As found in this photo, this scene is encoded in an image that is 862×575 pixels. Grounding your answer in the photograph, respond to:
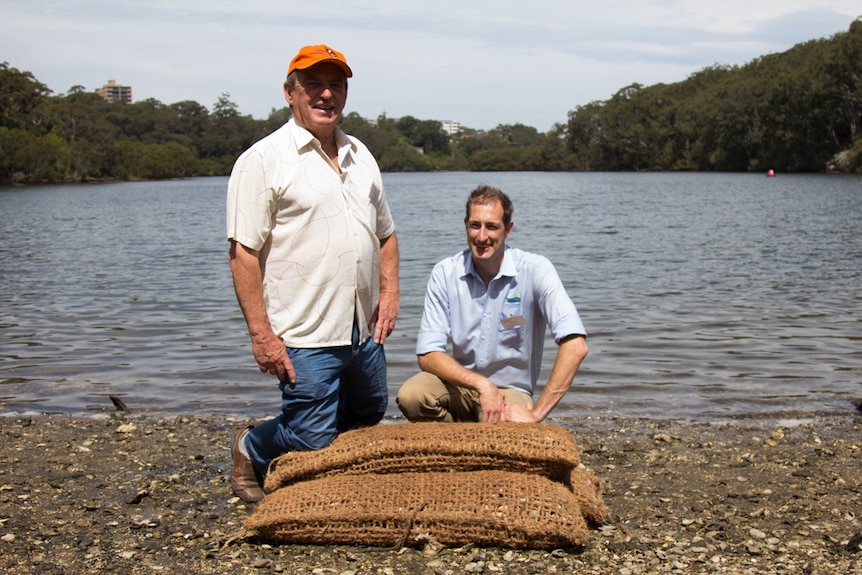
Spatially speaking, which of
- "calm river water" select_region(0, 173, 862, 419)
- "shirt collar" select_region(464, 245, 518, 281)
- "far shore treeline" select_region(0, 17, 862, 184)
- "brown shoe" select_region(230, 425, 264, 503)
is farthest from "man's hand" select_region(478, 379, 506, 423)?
"far shore treeline" select_region(0, 17, 862, 184)

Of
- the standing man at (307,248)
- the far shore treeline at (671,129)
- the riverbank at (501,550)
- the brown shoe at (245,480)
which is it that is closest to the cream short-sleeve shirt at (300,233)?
the standing man at (307,248)

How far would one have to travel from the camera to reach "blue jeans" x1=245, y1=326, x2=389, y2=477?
202 inches

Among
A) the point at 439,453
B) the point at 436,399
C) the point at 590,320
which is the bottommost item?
the point at 590,320

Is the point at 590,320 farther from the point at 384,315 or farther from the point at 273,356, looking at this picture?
the point at 273,356

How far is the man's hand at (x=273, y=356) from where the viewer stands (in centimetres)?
500

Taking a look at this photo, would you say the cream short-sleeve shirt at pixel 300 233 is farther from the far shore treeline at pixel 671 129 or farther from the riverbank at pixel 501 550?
the far shore treeline at pixel 671 129

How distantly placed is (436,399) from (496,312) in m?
0.67

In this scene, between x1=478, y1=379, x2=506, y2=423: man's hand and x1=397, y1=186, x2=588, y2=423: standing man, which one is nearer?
x1=478, y1=379, x2=506, y2=423: man's hand

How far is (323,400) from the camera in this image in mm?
5219

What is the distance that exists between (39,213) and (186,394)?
4291 centimetres

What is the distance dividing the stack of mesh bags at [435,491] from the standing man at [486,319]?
1.40 feet

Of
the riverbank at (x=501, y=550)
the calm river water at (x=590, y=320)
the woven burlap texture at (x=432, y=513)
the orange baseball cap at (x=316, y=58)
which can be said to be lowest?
the calm river water at (x=590, y=320)

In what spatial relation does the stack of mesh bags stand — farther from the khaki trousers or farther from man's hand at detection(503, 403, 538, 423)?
the khaki trousers

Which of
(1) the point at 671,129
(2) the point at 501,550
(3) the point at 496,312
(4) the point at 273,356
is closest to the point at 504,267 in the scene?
(3) the point at 496,312
